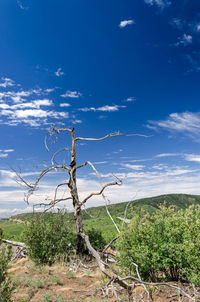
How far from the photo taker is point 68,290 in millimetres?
8148

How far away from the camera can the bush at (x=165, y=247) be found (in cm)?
732

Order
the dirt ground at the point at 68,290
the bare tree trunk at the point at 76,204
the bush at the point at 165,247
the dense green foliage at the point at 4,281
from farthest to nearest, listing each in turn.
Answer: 1. the bare tree trunk at the point at 76,204
2. the bush at the point at 165,247
3. the dirt ground at the point at 68,290
4. the dense green foliage at the point at 4,281

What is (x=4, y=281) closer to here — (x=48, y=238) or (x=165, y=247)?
(x=165, y=247)

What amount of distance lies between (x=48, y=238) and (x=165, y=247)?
23.9 ft

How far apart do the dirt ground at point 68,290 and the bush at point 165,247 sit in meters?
0.81

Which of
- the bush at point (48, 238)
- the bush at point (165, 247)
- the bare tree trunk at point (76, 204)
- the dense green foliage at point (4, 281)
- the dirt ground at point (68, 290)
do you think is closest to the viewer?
the dense green foliage at point (4, 281)

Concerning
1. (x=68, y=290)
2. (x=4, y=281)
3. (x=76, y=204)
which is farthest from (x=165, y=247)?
(x=76, y=204)

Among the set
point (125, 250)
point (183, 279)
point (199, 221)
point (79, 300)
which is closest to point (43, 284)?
point (79, 300)

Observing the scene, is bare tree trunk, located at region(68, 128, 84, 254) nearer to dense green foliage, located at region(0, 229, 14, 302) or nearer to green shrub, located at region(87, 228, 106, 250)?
green shrub, located at region(87, 228, 106, 250)

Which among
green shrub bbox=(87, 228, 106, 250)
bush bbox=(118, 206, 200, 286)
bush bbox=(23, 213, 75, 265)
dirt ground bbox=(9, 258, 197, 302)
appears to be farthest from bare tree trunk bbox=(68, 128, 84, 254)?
bush bbox=(118, 206, 200, 286)

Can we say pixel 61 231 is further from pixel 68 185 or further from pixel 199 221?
pixel 199 221

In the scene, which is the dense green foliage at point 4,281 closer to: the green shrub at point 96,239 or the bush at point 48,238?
the bush at point 48,238

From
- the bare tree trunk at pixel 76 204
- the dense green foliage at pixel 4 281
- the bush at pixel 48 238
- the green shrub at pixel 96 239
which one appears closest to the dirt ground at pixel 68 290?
the dense green foliage at pixel 4 281

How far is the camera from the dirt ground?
6.98 metres
